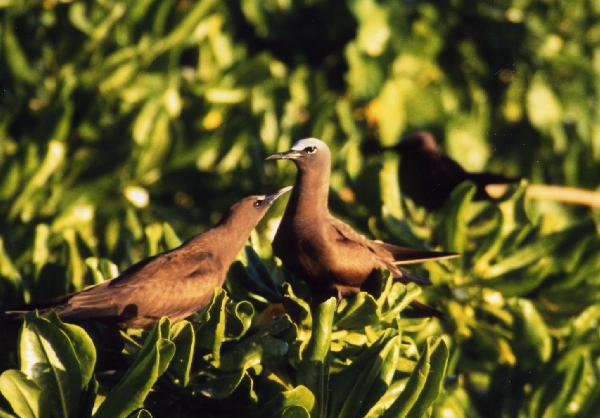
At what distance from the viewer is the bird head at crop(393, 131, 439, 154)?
5211mm

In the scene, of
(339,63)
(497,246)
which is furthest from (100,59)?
(497,246)

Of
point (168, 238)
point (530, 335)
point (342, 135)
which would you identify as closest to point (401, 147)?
point (342, 135)

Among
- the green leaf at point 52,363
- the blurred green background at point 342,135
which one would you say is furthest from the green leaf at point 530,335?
the green leaf at point 52,363

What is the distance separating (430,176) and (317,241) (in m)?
1.60

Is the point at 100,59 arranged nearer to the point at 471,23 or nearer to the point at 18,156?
the point at 18,156

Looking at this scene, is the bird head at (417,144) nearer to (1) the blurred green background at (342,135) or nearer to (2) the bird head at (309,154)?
(1) the blurred green background at (342,135)

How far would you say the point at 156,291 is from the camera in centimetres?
338

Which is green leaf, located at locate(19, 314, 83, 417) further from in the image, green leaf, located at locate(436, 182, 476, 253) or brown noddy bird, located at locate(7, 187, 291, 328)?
Result: green leaf, located at locate(436, 182, 476, 253)

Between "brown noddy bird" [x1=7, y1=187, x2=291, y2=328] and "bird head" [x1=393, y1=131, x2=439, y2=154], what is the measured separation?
1.87m

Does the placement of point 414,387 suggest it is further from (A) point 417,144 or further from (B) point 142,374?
(A) point 417,144

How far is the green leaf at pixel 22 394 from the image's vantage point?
3.00 metres

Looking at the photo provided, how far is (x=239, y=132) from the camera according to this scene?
5910 millimetres

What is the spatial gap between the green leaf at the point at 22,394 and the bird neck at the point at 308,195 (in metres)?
1.02

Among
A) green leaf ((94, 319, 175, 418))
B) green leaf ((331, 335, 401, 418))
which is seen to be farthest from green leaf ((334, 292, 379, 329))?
green leaf ((94, 319, 175, 418))
